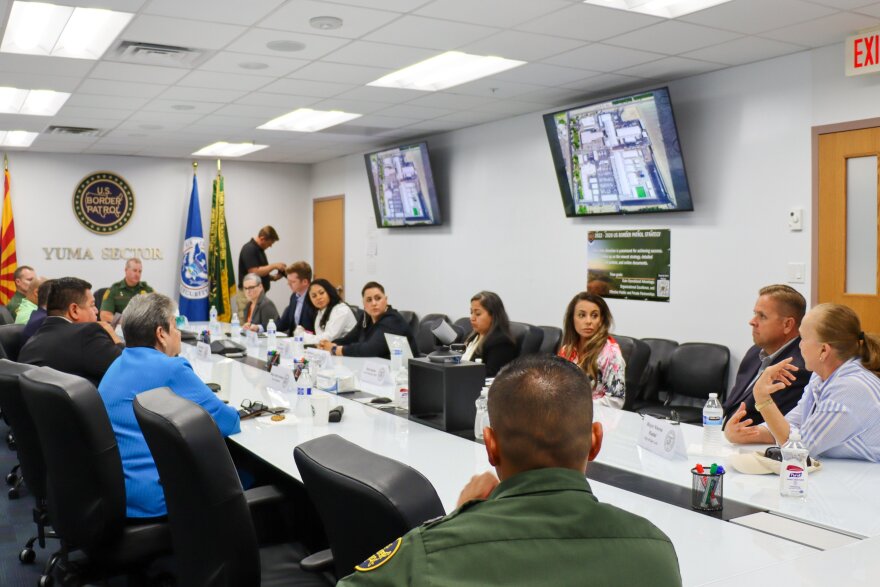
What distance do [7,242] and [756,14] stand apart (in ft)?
27.4

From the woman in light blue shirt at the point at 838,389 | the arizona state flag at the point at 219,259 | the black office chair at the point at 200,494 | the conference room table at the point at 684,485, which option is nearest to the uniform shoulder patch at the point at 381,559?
the conference room table at the point at 684,485

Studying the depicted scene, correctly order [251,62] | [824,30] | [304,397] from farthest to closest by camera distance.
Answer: [251,62]
[824,30]
[304,397]

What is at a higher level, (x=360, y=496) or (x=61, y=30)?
(x=61, y=30)

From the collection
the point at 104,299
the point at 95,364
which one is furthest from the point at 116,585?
the point at 104,299

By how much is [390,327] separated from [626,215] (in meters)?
1.98

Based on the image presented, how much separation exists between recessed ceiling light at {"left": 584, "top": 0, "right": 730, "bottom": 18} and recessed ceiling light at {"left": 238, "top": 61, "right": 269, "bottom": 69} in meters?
2.24

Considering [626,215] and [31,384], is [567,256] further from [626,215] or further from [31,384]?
[31,384]

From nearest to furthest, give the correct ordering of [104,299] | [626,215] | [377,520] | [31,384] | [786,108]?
[377,520], [31,384], [786,108], [626,215], [104,299]

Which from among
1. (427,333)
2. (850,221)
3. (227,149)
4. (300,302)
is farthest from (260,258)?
(850,221)

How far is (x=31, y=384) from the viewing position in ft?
8.38

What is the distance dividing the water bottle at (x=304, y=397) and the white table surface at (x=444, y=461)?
47mm

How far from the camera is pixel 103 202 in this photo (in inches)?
379

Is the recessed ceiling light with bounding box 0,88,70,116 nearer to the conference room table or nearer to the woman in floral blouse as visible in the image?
the conference room table

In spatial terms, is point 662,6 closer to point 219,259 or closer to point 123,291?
point 123,291
